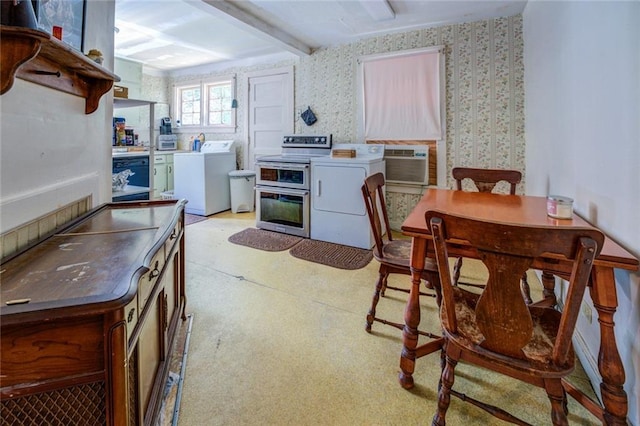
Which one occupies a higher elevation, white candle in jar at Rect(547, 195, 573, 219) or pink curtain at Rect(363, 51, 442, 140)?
pink curtain at Rect(363, 51, 442, 140)

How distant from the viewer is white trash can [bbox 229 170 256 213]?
16.9 ft

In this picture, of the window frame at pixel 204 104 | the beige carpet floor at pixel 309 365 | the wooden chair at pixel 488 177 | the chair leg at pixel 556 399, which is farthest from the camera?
the window frame at pixel 204 104

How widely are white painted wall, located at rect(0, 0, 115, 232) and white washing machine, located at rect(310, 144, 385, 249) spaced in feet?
7.19

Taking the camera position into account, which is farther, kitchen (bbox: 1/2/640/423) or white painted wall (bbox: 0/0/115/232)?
kitchen (bbox: 1/2/640/423)

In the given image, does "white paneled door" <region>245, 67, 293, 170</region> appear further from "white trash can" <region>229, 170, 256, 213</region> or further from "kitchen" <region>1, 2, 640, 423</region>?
"kitchen" <region>1, 2, 640, 423</region>

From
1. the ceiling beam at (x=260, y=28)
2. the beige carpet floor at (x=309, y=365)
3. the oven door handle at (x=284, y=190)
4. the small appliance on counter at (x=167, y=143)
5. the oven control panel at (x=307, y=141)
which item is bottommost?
the beige carpet floor at (x=309, y=365)

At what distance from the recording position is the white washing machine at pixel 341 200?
138 inches

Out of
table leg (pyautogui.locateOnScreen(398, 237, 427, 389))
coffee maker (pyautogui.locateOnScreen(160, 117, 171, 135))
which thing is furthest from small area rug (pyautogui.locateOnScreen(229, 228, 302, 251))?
coffee maker (pyautogui.locateOnScreen(160, 117, 171, 135))

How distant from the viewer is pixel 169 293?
5.28 ft

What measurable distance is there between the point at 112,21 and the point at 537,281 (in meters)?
3.67

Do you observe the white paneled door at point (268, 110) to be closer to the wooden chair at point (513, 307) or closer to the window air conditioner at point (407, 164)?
the window air conditioner at point (407, 164)

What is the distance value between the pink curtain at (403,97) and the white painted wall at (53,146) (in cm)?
297

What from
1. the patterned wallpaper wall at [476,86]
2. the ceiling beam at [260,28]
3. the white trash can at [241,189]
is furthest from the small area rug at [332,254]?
the ceiling beam at [260,28]

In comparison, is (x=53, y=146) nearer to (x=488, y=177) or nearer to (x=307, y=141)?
(x=488, y=177)
